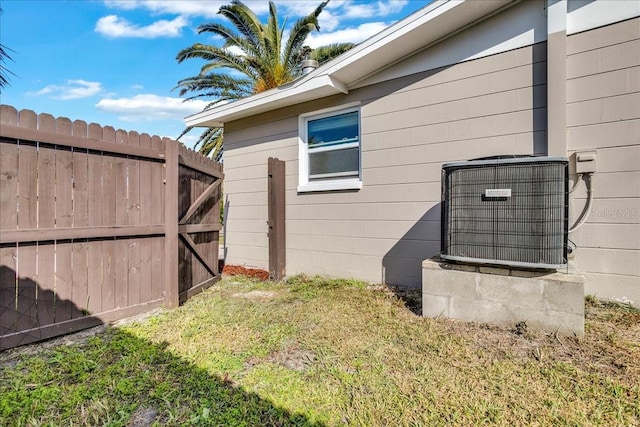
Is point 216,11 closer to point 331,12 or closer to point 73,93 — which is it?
point 331,12

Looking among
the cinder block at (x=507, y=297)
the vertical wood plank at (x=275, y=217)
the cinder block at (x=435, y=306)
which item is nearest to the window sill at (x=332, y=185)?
the vertical wood plank at (x=275, y=217)

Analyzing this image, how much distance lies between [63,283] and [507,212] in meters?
3.88

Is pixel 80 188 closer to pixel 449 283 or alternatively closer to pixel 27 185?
pixel 27 185

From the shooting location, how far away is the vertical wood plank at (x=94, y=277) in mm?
3014

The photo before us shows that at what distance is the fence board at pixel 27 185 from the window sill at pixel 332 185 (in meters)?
3.26

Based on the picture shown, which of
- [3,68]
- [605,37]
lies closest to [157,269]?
[3,68]

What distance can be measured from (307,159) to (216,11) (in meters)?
7.32

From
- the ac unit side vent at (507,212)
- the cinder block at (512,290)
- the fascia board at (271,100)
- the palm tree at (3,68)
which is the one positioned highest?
the fascia board at (271,100)

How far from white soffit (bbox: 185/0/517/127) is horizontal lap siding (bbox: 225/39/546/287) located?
0.87 ft

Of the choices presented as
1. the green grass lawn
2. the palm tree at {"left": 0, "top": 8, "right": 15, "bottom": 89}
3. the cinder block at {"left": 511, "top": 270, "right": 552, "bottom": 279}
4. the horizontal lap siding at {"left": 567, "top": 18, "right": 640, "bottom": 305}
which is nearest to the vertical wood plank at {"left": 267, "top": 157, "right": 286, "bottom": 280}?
the green grass lawn

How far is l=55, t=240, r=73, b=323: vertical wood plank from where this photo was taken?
2.81 m

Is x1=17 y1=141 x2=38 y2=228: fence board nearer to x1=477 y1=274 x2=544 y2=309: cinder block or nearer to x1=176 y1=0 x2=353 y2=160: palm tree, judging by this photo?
x1=477 y1=274 x2=544 y2=309: cinder block

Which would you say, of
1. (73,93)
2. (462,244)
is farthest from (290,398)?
(73,93)

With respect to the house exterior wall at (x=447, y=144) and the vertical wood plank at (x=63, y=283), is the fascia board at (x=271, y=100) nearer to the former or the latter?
the house exterior wall at (x=447, y=144)
